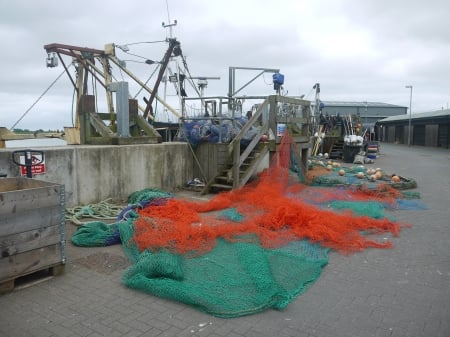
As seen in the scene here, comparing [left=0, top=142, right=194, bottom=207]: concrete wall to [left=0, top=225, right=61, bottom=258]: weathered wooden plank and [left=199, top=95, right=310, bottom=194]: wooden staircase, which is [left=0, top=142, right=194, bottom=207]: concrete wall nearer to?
[left=199, top=95, right=310, bottom=194]: wooden staircase

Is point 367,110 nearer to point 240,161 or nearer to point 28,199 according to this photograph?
point 240,161

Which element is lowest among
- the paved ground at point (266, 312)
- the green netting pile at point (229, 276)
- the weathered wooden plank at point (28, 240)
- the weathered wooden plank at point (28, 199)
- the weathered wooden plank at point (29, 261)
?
the paved ground at point (266, 312)

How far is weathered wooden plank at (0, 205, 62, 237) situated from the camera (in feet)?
13.0

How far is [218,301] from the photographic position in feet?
12.4

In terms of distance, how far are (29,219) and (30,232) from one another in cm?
14

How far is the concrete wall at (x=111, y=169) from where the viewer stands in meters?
7.33

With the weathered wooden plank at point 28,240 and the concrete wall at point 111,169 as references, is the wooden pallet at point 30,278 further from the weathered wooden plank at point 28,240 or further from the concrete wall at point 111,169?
the concrete wall at point 111,169

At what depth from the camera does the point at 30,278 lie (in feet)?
14.3

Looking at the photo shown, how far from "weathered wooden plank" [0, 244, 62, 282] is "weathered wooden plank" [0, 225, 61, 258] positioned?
5 centimetres

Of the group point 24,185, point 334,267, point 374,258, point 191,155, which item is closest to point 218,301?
point 334,267

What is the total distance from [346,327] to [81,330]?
2.30 m

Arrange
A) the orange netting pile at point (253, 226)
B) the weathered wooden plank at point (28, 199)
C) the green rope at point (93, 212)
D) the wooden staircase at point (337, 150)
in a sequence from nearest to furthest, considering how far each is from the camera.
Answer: the weathered wooden plank at point (28, 199) → the orange netting pile at point (253, 226) → the green rope at point (93, 212) → the wooden staircase at point (337, 150)

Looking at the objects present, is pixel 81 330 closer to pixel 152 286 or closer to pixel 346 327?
pixel 152 286

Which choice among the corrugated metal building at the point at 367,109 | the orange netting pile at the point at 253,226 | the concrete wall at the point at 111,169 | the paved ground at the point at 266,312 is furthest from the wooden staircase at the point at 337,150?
the corrugated metal building at the point at 367,109
